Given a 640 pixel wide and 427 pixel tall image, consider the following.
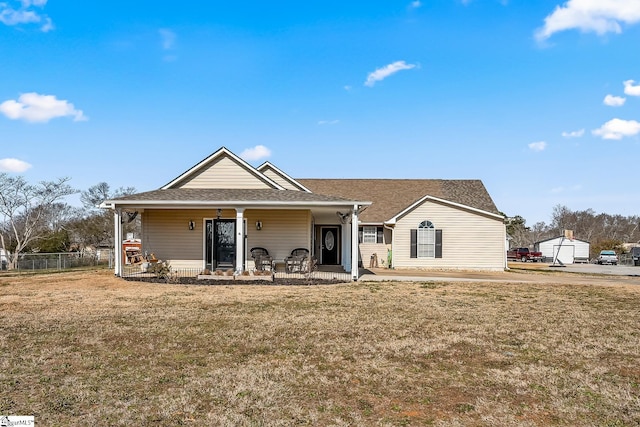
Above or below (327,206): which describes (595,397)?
below

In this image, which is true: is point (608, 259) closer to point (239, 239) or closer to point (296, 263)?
point (296, 263)

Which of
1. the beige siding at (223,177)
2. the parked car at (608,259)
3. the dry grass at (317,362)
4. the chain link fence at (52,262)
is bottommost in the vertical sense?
the parked car at (608,259)

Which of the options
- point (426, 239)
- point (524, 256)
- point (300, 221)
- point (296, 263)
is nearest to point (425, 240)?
point (426, 239)

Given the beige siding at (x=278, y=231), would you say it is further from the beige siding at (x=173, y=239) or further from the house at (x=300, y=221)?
the beige siding at (x=173, y=239)

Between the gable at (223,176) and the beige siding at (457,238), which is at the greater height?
the gable at (223,176)

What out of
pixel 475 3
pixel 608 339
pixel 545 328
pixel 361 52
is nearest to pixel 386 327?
pixel 545 328

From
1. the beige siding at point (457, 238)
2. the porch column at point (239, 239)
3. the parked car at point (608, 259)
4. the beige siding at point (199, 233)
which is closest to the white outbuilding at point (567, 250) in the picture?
the parked car at point (608, 259)

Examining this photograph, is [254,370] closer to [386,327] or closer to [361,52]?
[386,327]

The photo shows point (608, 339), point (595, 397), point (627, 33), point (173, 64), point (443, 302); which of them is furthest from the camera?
point (173, 64)

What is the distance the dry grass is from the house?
5871 mm

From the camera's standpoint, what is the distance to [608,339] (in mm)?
7660

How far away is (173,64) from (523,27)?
1512 centimetres

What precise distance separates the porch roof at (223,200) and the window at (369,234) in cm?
808

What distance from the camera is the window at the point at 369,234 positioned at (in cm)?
2541
